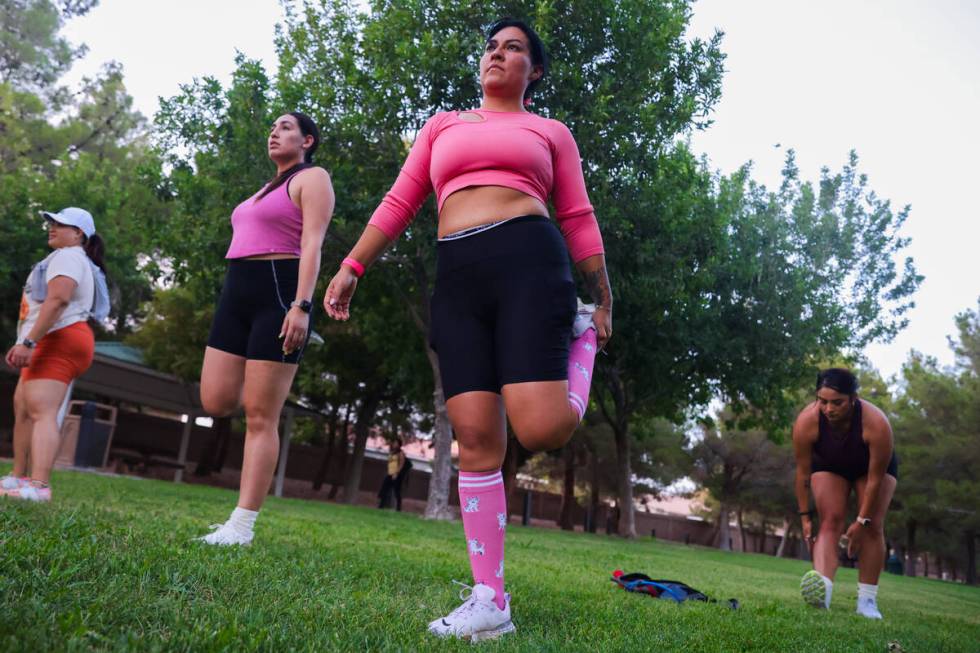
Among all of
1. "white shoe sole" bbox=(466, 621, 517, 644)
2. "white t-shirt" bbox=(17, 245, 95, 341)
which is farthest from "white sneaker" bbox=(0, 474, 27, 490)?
"white shoe sole" bbox=(466, 621, 517, 644)

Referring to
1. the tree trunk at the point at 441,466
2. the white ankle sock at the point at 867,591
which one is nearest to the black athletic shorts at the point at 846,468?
the white ankle sock at the point at 867,591

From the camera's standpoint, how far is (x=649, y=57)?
14.8 meters

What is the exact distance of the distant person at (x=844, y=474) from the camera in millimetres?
5648

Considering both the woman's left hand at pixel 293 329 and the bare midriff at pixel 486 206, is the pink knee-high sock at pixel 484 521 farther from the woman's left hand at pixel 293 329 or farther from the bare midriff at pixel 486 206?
the woman's left hand at pixel 293 329

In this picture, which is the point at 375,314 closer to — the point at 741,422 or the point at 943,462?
the point at 741,422

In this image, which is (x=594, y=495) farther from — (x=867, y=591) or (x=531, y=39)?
(x=531, y=39)

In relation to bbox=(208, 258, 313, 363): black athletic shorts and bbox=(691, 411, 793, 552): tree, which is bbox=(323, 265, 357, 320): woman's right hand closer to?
bbox=(208, 258, 313, 363): black athletic shorts

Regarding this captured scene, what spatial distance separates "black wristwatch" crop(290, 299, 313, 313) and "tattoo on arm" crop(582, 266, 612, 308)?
5.41 ft

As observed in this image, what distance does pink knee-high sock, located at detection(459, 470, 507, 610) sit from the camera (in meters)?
2.94

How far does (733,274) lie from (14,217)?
19.4m

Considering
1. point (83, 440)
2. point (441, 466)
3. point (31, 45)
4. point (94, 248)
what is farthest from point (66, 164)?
point (94, 248)

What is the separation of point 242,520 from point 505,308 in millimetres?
2311

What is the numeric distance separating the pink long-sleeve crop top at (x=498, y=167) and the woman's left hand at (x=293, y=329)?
3.58ft

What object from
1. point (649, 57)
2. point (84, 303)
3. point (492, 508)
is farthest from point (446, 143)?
point (649, 57)
